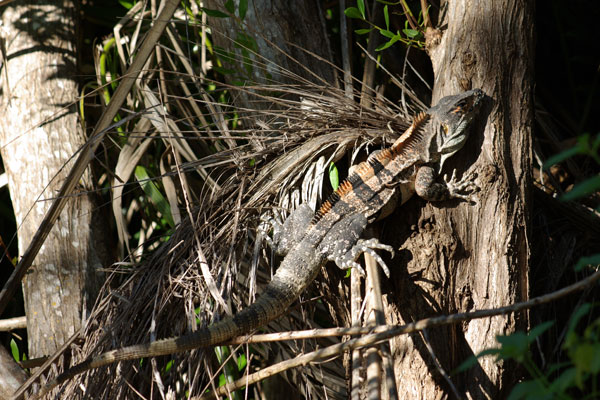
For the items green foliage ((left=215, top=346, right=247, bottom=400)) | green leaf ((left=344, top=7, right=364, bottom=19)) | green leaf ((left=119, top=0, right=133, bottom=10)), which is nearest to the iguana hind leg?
green foliage ((left=215, top=346, right=247, bottom=400))

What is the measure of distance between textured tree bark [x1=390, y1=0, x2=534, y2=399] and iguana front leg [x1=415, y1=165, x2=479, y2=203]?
0.05 m

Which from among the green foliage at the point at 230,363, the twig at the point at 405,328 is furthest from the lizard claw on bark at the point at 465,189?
the green foliage at the point at 230,363

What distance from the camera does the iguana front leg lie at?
2.71 metres

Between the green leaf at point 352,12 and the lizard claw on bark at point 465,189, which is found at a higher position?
the green leaf at point 352,12

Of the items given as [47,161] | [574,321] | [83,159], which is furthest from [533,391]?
[47,161]

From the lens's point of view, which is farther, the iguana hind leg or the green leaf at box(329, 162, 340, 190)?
the green leaf at box(329, 162, 340, 190)

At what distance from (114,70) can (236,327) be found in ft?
8.52

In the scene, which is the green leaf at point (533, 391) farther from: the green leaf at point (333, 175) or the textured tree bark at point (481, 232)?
the green leaf at point (333, 175)

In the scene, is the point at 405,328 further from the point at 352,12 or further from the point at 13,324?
the point at 13,324

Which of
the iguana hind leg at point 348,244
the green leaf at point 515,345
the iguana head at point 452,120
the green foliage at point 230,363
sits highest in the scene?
the iguana head at point 452,120

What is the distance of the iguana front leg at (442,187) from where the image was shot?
2.71m

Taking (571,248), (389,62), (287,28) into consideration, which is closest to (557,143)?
(571,248)

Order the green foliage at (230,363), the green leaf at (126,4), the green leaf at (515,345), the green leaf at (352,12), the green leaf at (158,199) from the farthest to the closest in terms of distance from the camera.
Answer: the green leaf at (126,4), the green leaf at (158,199), the green foliage at (230,363), the green leaf at (352,12), the green leaf at (515,345)

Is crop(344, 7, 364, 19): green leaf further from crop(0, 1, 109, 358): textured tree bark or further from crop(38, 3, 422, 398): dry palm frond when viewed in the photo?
crop(0, 1, 109, 358): textured tree bark
